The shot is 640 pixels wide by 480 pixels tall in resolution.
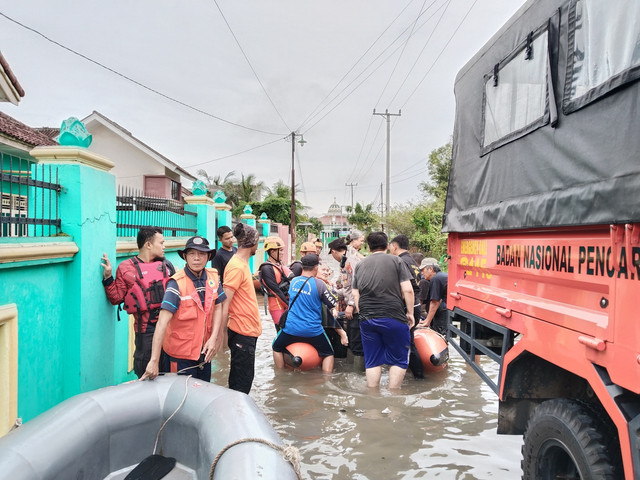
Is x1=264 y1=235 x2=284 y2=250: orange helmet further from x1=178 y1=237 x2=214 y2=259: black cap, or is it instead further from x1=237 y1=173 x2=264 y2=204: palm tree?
x1=237 y1=173 x2=264 y2=204: palm tree

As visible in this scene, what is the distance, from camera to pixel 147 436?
2.93 metres

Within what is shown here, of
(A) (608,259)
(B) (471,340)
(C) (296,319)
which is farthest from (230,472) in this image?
(C) (296,319)

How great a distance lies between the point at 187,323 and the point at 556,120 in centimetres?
283

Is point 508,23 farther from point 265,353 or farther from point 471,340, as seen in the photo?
point 265,353

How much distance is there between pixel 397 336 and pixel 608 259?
3.14m

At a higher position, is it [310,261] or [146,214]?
[146,214]

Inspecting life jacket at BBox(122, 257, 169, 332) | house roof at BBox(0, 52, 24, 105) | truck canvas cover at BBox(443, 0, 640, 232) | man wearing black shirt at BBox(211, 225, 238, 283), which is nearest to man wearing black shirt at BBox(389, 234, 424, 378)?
man wearing black shirt at BBox(211, 225, 238, 283)

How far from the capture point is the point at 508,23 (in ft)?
10.2

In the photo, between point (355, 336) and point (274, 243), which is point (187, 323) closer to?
point (274, 243)

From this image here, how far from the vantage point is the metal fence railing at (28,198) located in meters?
3.18

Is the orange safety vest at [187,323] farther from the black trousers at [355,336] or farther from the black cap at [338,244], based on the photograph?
the black cap at [338,244]

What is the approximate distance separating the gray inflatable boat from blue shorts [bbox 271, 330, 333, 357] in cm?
263

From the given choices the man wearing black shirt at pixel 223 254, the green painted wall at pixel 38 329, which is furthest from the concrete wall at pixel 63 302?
the man wearing black shirt at pixel 223 254

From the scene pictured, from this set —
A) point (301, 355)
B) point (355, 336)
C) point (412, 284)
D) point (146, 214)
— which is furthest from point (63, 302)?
point (412, 284)
